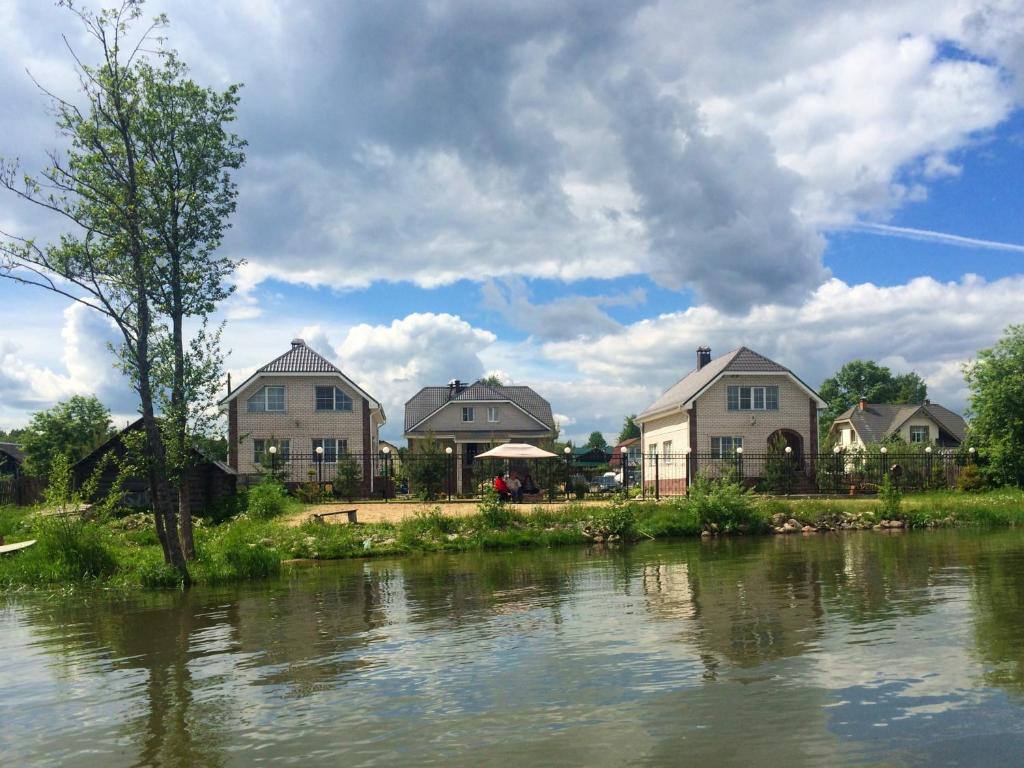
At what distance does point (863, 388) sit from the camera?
93375 mm

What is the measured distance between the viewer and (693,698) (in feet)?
21.0

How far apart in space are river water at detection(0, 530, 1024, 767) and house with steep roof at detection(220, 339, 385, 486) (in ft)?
84.4

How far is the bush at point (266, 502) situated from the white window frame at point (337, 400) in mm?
12912

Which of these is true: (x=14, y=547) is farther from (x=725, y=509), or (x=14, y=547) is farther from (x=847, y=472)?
(x=847, y=472)

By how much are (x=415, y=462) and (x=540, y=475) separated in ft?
16.1

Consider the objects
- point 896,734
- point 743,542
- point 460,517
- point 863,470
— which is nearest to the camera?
point 896,734

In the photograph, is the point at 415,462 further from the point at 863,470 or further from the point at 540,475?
the point at 863,470

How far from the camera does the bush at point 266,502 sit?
24125 millimetres

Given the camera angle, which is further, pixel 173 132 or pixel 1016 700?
pixel 173 132

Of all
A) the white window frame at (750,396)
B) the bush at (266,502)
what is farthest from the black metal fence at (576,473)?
the bush at (266,502)

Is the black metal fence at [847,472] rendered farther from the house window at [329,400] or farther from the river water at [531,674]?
the river water at [531,674]

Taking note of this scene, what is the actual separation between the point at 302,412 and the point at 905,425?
127ft

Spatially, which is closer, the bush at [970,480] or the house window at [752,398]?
the bush at [970,480]

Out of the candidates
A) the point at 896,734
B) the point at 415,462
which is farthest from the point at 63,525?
the point at 415,462
